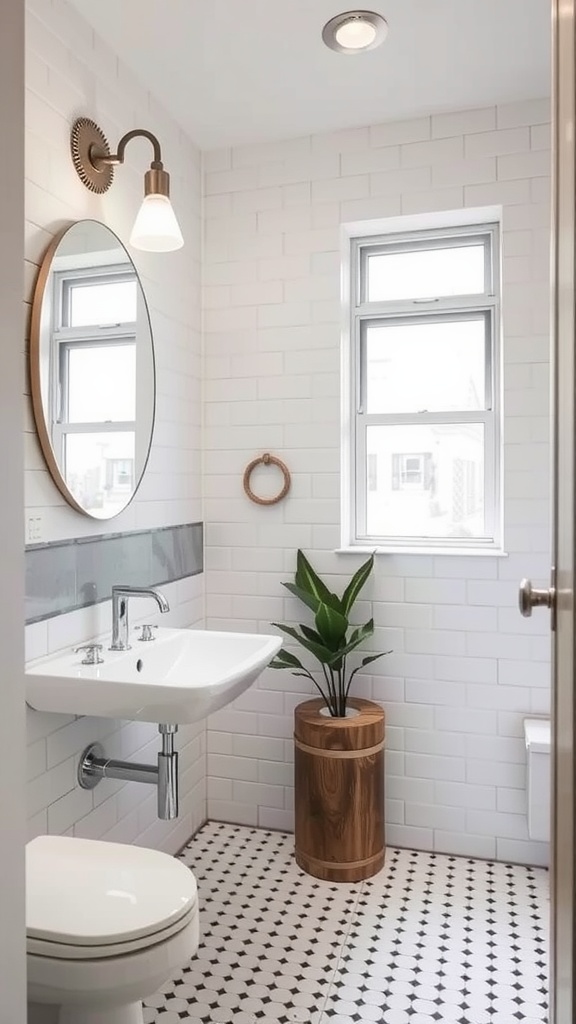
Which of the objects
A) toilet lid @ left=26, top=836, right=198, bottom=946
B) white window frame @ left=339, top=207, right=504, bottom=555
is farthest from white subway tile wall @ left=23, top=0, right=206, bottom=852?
white window frame @ left=339, top=207, right=504, bottom=555

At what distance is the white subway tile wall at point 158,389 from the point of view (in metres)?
1.92

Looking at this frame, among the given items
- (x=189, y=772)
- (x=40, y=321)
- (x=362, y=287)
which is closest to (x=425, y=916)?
(x=189, y=772)

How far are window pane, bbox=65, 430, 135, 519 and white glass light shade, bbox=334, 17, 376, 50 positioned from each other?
136 centimetres

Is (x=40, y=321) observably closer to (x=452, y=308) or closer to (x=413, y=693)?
(x=452, y=308)

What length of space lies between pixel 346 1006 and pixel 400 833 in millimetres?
924

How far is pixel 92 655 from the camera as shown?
78.1 inches

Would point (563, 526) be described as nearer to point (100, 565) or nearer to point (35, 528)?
point (35, 528)

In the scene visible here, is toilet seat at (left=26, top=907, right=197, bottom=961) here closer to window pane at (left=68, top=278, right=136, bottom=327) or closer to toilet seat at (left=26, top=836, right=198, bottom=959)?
toilet seat at (left=26, top=836, right=198, bottom=959)

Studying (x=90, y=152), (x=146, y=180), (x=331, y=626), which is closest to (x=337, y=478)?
(x=331, y=626)

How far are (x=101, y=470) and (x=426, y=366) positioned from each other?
143cm

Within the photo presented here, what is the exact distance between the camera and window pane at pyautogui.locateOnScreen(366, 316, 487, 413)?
9.50 feet

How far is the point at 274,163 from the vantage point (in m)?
2.89

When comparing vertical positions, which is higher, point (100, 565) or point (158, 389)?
point (158, 389)

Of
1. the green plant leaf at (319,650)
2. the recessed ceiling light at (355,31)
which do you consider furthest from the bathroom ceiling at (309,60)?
the green plant leaf at (319,650)
